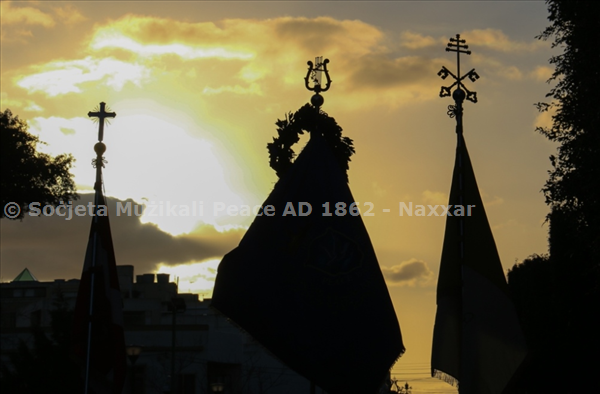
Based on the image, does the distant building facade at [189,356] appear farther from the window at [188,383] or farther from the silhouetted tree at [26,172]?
the silhouetted tree at [26,172]

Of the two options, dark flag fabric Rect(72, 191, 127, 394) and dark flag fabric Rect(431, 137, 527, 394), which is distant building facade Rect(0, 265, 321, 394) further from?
dark flag fabric Rect(431, 137, 527, 394)

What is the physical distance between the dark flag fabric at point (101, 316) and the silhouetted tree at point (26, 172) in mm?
35815

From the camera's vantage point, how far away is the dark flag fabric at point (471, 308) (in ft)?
42.4

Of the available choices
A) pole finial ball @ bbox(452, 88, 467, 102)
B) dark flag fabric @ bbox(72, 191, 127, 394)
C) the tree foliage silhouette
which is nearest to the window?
the tree foliage silhouette

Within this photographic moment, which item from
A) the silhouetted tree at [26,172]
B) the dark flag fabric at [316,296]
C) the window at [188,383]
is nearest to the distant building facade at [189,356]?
the window at [188,383]

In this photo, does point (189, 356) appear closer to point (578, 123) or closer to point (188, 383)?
point (188, 383)

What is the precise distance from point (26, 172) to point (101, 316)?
3713 cm

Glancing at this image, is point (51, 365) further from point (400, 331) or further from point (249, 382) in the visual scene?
point (249, 382)

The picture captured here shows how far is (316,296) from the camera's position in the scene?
1205 centimetres

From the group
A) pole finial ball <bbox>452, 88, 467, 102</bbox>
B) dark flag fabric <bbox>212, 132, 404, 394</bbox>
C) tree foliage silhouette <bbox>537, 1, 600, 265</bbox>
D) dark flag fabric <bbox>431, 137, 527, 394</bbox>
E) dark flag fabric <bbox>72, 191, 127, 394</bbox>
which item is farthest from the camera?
tree foliage silhouette <bbox>537, 1, 600, 265</bbox>

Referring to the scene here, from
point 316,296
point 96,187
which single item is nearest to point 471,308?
point 316,296

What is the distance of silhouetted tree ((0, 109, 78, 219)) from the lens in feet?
165

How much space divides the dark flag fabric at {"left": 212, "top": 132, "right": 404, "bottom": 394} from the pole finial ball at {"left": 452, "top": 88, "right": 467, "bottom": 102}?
265cm

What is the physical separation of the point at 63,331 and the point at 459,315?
13.4 metres
